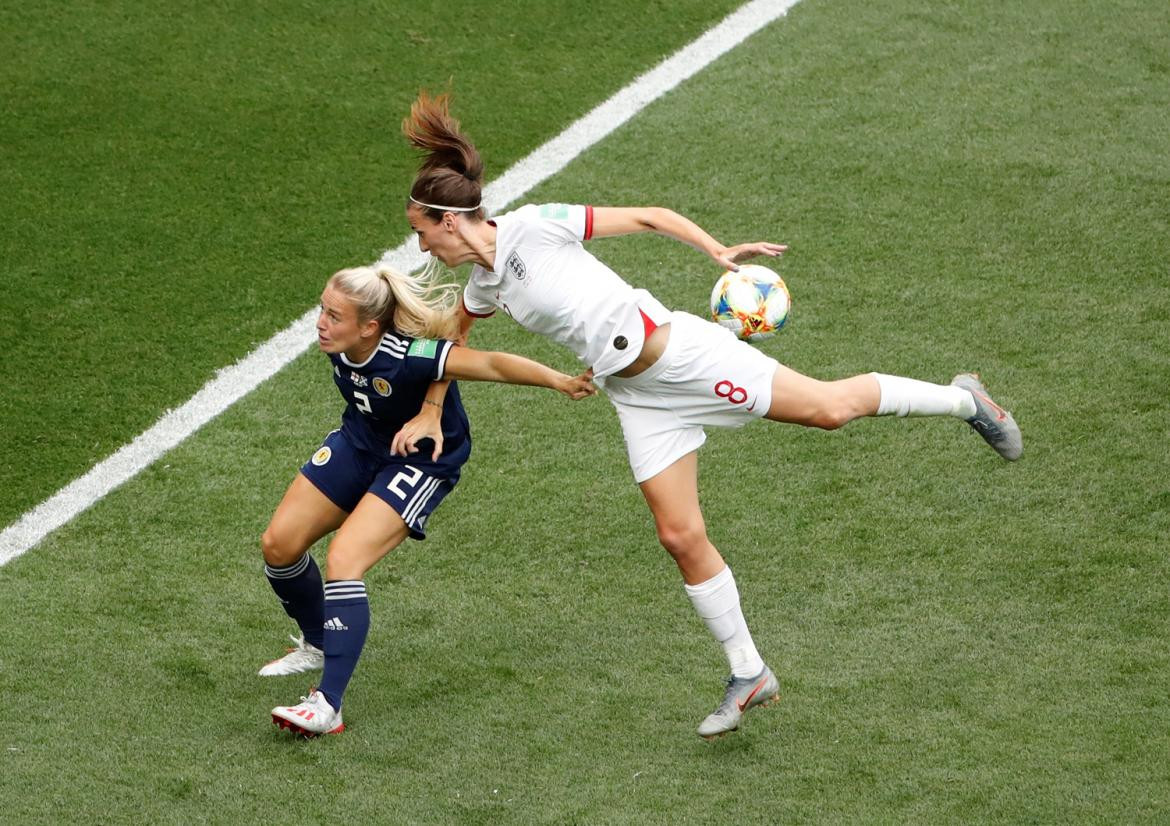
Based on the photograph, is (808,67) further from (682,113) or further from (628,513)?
(628,513)

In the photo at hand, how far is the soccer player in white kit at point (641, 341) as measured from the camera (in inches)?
224

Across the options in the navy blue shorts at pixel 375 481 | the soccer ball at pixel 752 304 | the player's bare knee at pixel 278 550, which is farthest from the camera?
the soccer ball at pixel 752 304

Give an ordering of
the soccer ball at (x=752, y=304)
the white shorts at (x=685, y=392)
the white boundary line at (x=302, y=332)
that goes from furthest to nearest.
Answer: the white boundary line at (x=302, y=332) → the soccer ball at (x=752, y=304) → the white shorts at (x=685, y=392)

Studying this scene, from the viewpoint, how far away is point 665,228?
5762 millimetres

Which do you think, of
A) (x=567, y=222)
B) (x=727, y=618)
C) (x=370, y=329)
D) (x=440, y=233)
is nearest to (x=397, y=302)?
(x=370, y=329)

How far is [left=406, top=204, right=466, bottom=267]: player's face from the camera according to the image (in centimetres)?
570

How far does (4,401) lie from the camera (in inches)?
328

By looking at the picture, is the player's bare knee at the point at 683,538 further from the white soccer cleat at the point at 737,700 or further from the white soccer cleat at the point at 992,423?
the white soccer cleat at the point at 992,423

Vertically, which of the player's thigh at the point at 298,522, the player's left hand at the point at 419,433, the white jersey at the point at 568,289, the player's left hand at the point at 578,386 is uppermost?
the white jersey at the point at 568,289

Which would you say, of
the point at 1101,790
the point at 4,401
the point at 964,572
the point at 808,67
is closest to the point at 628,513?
the point at 964,572

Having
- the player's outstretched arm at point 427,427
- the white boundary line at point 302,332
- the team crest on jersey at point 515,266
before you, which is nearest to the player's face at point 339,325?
the player's outstretched arm at point 427,427

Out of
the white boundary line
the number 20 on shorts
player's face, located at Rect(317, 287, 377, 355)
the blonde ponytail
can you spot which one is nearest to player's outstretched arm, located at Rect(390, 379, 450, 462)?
the blonde ponytail

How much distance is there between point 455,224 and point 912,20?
23.0 feet

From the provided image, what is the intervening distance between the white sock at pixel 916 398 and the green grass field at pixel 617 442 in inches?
35.8
